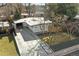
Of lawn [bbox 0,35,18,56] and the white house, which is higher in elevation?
the white house

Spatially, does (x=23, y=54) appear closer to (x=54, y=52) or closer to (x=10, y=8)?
(x=54, y=52)

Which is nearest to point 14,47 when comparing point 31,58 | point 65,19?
point 31,58

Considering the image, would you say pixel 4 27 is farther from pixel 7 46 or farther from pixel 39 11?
pixel 39 11

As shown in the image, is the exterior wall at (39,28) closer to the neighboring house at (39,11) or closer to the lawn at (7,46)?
the neighboring house at (39,11)

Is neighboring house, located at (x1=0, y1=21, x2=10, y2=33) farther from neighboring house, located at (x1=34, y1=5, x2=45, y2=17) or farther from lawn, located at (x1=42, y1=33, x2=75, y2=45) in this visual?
lawn, located at (x1=42, y1=33, x2=75, y2=45)

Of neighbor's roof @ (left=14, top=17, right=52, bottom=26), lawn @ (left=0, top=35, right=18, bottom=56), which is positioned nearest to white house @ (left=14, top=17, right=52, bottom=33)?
neighbor's roof @ (left=14, top=17, right=52, bottom=26)

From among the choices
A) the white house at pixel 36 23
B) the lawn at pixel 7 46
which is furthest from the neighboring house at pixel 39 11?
the lawn at pixel 7 46
